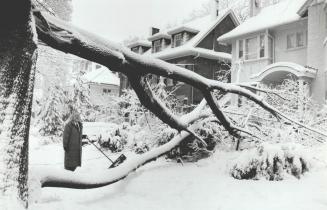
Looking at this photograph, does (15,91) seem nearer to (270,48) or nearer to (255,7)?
(270,48)

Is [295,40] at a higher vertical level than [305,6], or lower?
lower

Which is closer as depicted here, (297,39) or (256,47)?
(297,39)

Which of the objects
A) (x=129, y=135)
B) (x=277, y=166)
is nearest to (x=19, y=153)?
(x=277, y=166)

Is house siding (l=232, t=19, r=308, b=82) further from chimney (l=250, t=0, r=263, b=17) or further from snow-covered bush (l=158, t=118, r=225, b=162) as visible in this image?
snow-covered bush (l=158, t=118, r=225, b=162)

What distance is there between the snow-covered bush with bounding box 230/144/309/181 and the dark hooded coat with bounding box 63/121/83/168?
3.66 metres

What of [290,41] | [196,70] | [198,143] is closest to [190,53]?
[196,70]

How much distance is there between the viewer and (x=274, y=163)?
6766mm

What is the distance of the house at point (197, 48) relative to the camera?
26156 mm

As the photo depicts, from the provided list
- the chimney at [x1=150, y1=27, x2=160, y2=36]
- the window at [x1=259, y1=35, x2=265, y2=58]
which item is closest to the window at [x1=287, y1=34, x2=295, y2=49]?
the window at [x1=259, y1=35, x2=265, y2=58]

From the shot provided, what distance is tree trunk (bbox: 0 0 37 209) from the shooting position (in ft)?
8.98

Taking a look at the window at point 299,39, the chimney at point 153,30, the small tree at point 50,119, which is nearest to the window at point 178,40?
the chimney at point 153,30

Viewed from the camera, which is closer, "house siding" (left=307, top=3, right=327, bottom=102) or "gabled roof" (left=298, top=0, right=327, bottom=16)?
"house siding" (left=307, top=3, right=327, bottom=102)

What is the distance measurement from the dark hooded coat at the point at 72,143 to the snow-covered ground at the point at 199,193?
1.49 metres

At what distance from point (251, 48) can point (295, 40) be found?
112 inches
